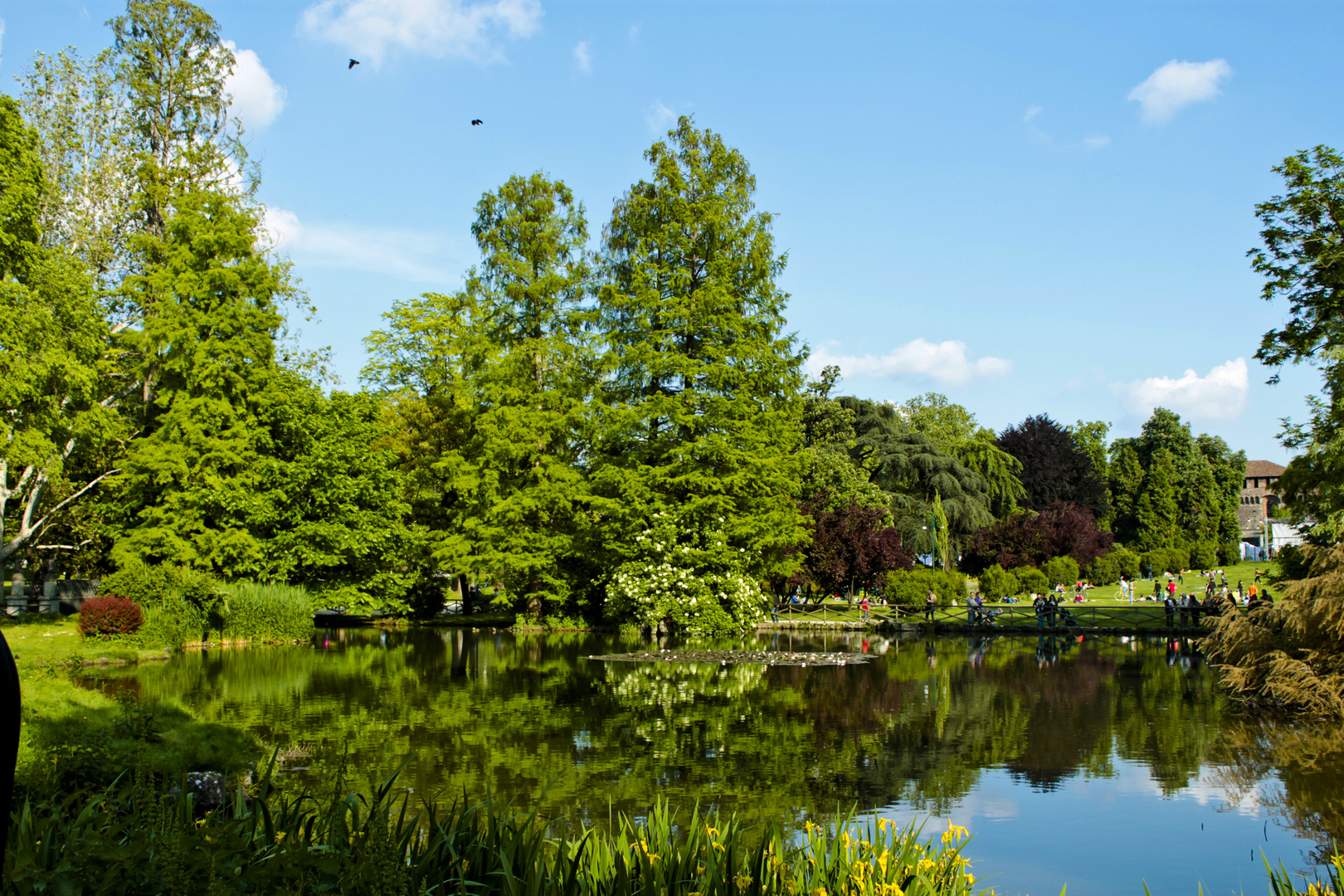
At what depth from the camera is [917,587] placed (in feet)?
124

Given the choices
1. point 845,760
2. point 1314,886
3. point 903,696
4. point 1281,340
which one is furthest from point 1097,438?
point 1314,886

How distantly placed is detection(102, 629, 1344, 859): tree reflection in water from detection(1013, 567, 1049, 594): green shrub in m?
20.3

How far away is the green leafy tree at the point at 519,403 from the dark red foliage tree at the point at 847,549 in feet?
30.4

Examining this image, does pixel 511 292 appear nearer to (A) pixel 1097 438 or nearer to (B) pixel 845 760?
(B) pixel 845 760

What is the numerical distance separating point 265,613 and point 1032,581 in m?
32.9

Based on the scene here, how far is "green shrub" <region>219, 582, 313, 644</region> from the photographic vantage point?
28844mm

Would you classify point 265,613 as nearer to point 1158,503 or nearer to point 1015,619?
point 1015,619

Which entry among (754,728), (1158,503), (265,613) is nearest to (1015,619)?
(754,728)

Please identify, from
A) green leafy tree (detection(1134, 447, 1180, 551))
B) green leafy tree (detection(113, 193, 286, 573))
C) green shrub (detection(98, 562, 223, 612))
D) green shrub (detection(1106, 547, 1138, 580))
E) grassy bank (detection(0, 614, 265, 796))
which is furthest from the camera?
green leafy tree (detection(1134, 447, 1180, 551))

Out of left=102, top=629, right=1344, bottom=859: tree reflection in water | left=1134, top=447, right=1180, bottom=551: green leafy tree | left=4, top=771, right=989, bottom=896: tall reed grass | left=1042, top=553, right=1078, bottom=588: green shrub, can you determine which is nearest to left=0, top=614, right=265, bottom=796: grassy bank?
left=102, top=629, right=1344, bottom=859: tree reflection in water

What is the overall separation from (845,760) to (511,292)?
27.5 m

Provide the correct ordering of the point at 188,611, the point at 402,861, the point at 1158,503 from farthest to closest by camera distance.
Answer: the point at 1158,503
the point at 188,611
the point at 402,861

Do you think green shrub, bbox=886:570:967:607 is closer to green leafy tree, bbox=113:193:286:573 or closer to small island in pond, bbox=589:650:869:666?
small island in pond, bbox=589:650:869:666

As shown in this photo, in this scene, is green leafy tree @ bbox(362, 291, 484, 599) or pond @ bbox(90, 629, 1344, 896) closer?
pond @ bbox(90, 629, 1344, 896)
